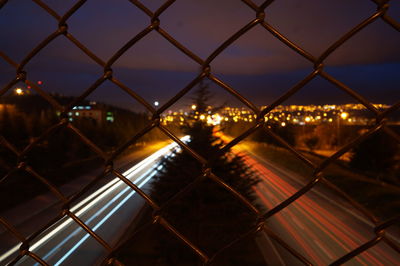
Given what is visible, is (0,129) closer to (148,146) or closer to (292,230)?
(292,230)

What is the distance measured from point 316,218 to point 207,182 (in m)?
10.5

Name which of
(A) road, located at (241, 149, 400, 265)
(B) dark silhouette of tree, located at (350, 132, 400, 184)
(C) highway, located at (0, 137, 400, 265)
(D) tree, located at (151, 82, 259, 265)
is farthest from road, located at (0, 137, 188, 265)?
(B) dark silhouette of tree, located at (350, 132, 400, 184)

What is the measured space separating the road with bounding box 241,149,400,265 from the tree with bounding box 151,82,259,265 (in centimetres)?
93

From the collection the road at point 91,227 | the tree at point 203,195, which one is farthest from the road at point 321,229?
the road at point 91,227

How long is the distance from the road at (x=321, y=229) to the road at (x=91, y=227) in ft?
18.3

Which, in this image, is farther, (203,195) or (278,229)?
(278,229)

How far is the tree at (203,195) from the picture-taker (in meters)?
6.20

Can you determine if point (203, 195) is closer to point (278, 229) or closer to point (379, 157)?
point (278, 229)

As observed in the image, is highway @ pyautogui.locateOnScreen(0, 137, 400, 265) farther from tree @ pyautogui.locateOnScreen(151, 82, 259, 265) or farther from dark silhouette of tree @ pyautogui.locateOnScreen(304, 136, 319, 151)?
dark silhouette of tree @ pyautogui.locateOnScreen(304, 136, 319, 151)

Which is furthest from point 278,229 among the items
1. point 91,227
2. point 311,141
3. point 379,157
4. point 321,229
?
point 311,141

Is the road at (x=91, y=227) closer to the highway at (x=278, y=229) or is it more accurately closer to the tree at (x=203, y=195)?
the highway at (x=278, y=229)

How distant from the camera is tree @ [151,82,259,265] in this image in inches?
244

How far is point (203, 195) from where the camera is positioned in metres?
6.67

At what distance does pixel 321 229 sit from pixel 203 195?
902cm
